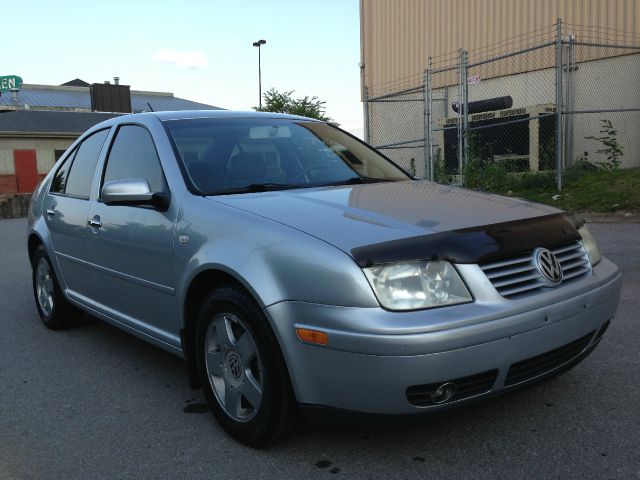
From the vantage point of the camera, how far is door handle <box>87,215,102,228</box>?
4012mm

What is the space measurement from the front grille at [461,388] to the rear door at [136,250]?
1.37 meters

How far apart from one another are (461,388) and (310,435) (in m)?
0.82

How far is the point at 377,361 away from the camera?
2412 millimetres

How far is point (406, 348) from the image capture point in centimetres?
238

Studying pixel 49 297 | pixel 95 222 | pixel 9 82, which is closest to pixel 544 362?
pixel 95 222

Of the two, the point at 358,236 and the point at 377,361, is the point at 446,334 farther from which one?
the point at 358,236

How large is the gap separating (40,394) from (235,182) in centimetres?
166

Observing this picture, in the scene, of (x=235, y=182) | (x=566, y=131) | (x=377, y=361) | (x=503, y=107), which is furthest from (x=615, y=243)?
(x=503, y=107)

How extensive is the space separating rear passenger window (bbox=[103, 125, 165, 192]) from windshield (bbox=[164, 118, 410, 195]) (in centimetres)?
17

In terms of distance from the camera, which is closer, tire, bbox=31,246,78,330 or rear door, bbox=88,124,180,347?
rear door, bbox=88,124,180,347

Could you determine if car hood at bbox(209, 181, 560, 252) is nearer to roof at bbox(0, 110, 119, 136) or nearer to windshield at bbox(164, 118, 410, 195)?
windshield at bbox(164, 118, 410, 195)

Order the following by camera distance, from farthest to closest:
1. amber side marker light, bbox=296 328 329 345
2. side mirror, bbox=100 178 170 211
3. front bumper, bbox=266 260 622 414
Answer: side mirror, bbox=100 178 170 211 < amber side marker light, bbox=296 328 329 345 < front bumper, bbox=266 260 622 414

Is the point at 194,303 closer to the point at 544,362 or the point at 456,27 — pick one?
the point at 544,362

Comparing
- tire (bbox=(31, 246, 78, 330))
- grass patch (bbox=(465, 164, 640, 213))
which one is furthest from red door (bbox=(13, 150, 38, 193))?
tire (bbox=(31, 246, 78, 330))
